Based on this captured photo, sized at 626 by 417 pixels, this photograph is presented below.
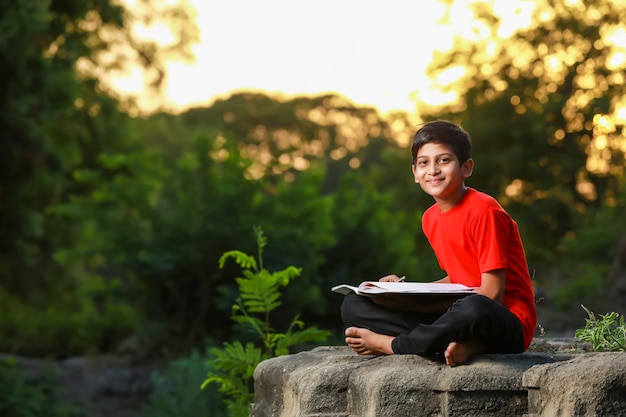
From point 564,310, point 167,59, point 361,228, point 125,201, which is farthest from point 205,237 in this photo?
point 167,59

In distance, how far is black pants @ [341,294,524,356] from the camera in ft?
13.5

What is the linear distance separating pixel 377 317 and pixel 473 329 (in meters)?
0.56

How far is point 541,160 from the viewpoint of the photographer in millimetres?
18547

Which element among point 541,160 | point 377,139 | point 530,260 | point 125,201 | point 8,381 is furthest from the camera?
point 377,139

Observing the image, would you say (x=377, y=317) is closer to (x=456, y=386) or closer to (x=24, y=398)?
(x=456, y=386)

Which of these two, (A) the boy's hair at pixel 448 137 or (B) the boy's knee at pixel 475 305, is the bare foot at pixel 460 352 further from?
(A) the boy's hair at pixel 448 137

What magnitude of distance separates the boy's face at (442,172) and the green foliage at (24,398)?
6.72 meters

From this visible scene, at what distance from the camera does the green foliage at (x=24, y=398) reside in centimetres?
1044

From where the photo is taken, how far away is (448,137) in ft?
15.0

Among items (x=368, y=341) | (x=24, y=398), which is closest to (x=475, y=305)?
(x=368, y=341)

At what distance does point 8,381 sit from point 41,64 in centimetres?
803

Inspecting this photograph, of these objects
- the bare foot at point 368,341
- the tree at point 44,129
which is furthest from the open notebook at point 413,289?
the tree at point 44,129

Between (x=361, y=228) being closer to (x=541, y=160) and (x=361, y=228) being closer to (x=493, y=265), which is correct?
(x=541, y=160)

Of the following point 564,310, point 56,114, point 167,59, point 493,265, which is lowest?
point 564,310
